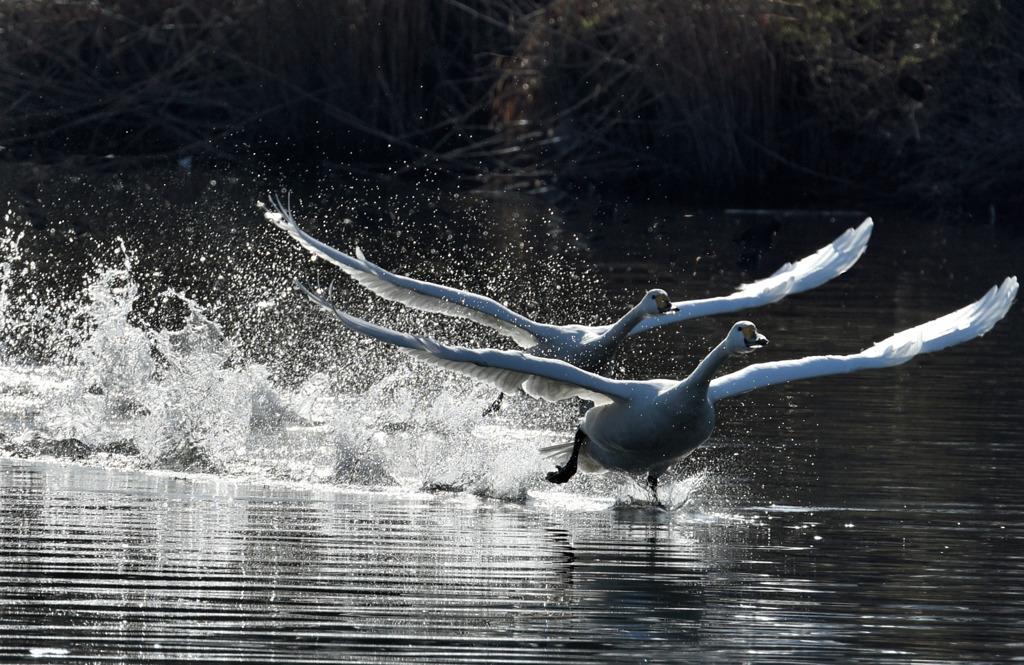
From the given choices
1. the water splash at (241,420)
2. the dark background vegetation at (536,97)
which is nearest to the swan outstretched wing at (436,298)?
the water splash at (241,420)

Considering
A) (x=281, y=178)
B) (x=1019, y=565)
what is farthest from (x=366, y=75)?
(x=1019, y=565)

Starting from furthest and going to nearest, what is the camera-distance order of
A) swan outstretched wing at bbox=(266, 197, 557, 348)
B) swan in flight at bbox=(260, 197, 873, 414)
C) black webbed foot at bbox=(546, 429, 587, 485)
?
swan outstretched wing at bbox=(266, 197, 557, 348) < swan in flight at bbox=(260, 197, 873, 414) < black webbed foot at bbox=(546, 429, 587, 485)

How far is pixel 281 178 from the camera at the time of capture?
2798cm

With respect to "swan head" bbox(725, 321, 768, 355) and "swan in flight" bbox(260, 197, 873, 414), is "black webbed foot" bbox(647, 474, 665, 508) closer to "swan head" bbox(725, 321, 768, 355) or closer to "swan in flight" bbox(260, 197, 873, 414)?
"swan head" bbox(725, 321, 768, 355)

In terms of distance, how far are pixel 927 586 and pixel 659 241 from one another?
1573 cm

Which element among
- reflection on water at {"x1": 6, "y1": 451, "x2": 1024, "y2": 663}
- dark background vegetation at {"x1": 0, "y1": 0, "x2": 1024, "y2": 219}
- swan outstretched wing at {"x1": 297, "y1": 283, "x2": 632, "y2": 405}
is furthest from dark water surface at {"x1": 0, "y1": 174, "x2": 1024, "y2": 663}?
dark background vegetation at {"x1": 0, "y1": 0, "x2": 1024, "y2": 219}

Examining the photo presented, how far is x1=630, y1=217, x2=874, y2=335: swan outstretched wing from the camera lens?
36.7ft

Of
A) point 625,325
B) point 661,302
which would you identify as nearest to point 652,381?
point 661,302

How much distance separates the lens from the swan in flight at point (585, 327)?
11141 mm

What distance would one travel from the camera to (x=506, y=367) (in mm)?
8820

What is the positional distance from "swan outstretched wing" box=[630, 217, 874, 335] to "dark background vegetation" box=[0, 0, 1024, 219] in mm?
15242

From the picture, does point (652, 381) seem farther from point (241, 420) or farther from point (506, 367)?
point (241, 420)

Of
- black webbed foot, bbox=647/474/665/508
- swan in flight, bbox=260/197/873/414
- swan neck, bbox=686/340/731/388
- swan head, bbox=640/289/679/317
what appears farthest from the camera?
swan in flight, bbox=260/197/873/414

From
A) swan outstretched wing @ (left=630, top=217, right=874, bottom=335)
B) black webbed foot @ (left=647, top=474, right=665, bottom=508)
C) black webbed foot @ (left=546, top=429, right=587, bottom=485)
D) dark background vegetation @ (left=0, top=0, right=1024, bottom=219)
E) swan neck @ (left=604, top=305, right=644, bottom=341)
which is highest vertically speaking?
dark background vegetation @ (left=0, top=0, right=1024, bottom=219)
